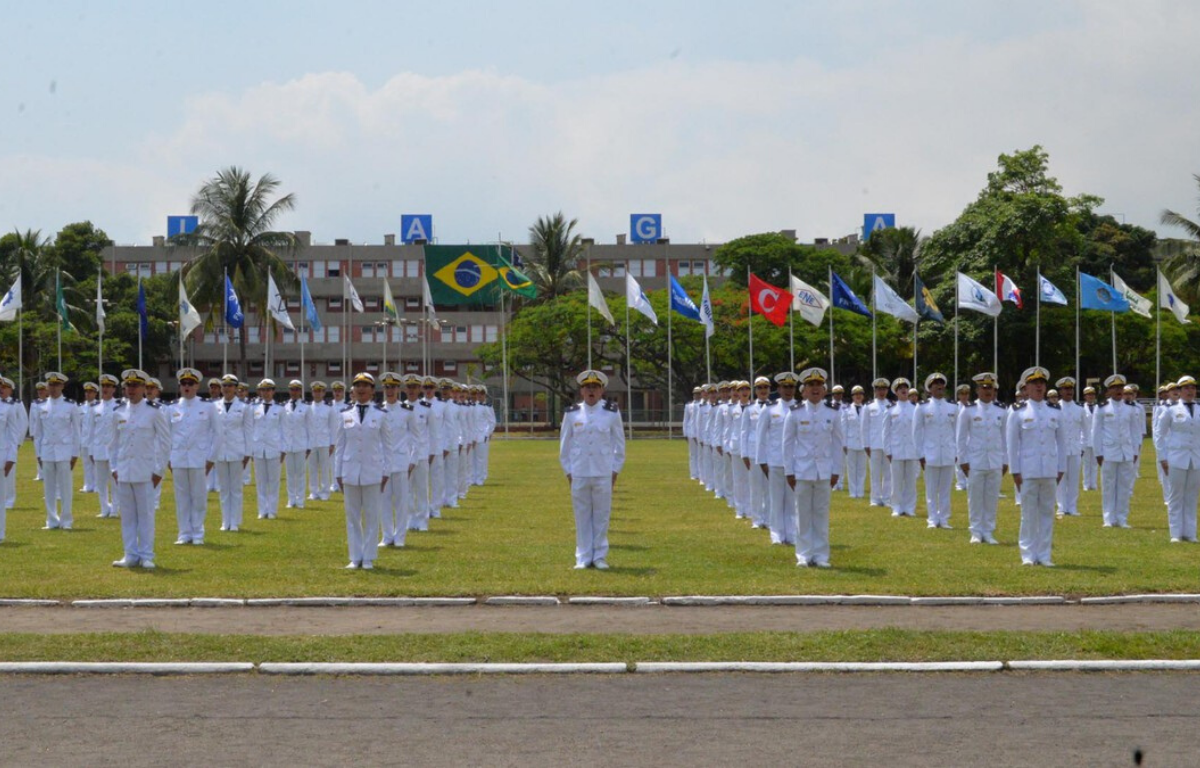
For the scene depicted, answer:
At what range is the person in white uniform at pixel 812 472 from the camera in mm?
15297

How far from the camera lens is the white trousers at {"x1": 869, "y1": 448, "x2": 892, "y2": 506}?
25.4 meters

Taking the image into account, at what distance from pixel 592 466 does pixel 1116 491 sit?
31.9ft

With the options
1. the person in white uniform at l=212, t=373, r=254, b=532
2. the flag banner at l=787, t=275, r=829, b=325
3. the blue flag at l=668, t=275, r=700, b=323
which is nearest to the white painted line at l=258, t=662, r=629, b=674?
the person in white uniform at l=212, t=373, r=254, b=532

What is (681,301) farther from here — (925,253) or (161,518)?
(925,253)

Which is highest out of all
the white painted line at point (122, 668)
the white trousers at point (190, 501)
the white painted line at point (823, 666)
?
the white trousers at point (190, 501)

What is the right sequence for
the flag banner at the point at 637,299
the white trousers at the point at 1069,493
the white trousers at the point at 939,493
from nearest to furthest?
the white trousers at the point at 939,493
the white trousers at the point at 1069,493
the flag banner at the point at 637,299

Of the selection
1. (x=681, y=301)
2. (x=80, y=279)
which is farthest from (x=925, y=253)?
(x=80, y=279)

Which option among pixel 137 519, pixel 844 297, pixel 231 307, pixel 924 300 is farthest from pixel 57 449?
pixel 924 300

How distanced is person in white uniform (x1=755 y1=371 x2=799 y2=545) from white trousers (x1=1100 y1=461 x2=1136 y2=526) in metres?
5.72

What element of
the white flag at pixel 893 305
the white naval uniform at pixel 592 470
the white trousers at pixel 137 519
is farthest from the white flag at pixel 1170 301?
the white trousers at pixel 137 519

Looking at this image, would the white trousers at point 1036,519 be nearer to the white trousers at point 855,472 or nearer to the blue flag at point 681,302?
the white trousers at point 855,472

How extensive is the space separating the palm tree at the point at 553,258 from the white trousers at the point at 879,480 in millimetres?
61140

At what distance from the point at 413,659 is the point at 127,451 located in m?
7.16

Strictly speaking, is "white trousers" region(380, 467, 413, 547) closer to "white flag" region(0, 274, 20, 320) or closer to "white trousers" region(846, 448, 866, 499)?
"white trousers" region(846, 448, 866, 499)
